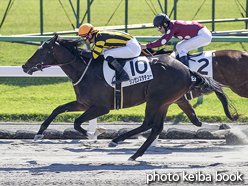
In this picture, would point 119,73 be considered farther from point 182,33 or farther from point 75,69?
point 182,33

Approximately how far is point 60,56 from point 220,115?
3.47 m

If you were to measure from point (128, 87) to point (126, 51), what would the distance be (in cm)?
49

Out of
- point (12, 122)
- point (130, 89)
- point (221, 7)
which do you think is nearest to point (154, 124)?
point (130, 89)

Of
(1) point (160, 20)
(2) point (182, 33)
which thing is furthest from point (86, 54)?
(2) point (182, 33)

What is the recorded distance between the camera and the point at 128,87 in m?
5.70

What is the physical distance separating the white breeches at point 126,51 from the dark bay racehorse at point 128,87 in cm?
18

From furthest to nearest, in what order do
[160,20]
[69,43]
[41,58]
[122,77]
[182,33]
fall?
[182,33]
[160,20]
[69,43]
[41,58]
[122,77]

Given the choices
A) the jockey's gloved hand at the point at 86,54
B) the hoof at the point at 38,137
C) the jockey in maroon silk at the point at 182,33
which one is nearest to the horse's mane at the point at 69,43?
the jockey's gloved hand at the point at 86,54

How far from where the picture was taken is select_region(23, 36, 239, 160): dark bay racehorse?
220 inches

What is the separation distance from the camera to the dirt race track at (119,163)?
4.41 metres

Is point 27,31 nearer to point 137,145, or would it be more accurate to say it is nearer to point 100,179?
point 137,145

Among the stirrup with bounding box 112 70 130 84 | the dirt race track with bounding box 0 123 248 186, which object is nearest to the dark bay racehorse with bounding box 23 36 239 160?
the stirrup with bounding box 112 70 130 84

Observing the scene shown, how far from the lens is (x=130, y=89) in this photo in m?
5.70

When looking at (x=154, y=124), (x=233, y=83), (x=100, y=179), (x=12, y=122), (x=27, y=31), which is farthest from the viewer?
(x=27, y=31)
